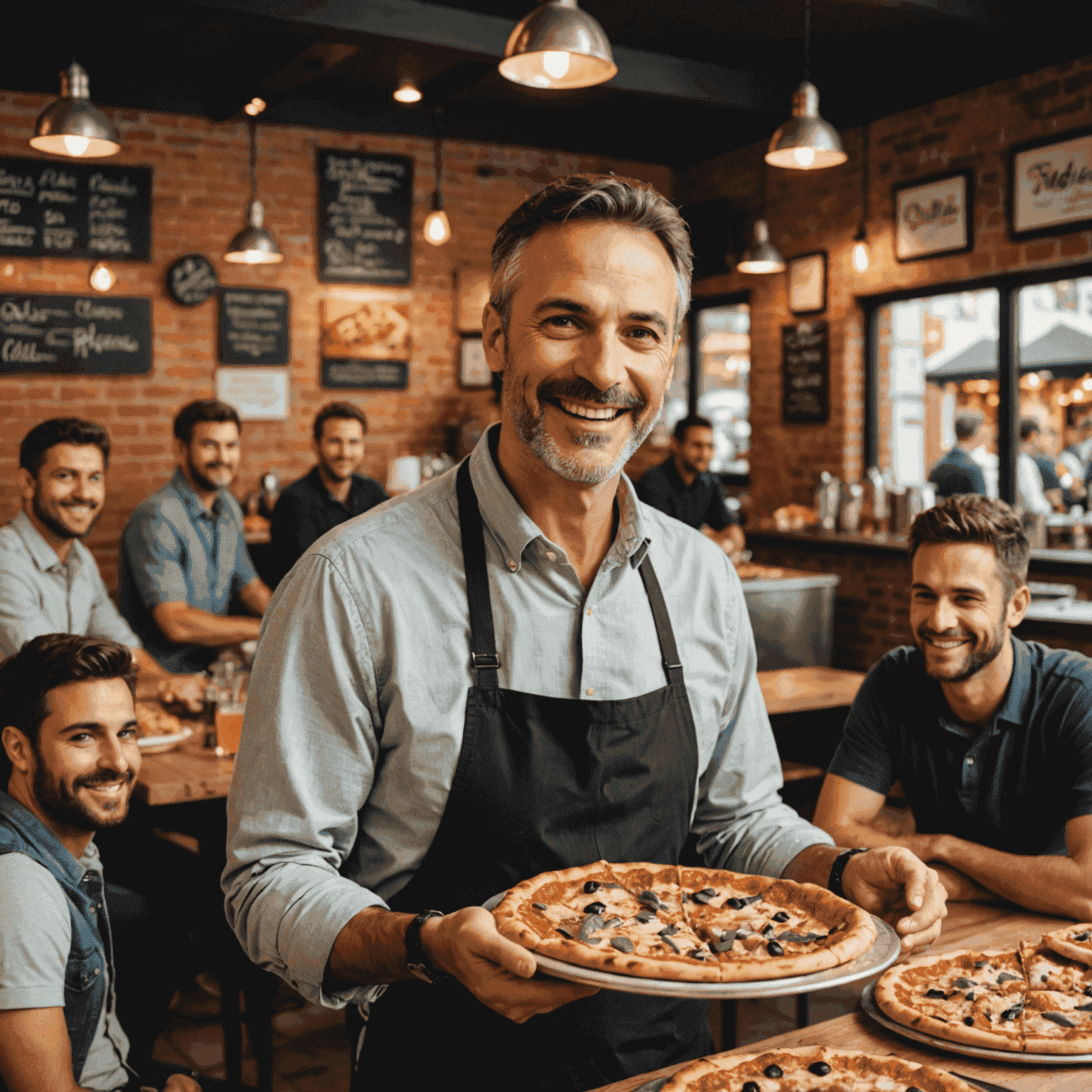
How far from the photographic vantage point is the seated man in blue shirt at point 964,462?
6258mm

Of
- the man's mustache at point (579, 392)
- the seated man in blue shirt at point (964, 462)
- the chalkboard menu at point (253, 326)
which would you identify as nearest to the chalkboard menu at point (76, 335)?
the chalkboard menu at point (253, 326)

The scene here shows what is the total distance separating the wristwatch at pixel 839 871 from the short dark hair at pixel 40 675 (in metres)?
1.32

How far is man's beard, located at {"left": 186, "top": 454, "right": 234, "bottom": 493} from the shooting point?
4547mm

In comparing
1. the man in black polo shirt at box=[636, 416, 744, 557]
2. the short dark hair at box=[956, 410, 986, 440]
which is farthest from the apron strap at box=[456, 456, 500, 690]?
the short dark hair at box=[956, 410, 986, 440]

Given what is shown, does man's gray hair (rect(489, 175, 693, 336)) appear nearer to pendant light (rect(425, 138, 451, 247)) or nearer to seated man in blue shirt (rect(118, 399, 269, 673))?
seated man in blue shirt (rect(118, 399, 269, 673))

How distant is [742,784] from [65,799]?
119 cm

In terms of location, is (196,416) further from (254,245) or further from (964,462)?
(964,462)

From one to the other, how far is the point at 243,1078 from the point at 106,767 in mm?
1330

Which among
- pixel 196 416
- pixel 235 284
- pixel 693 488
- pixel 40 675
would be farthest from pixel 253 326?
pixel 40 675

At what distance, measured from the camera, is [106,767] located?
2072mm

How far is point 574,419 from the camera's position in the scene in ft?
4.56

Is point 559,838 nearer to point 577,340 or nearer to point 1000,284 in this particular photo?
point 577,340

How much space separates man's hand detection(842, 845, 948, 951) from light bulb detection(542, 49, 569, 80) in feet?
8.65

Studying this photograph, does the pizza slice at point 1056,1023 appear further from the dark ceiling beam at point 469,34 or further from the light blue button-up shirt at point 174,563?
the dark ceiling beam at point 469,34
